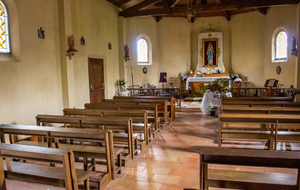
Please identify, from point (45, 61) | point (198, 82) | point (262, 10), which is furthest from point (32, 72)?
point (262, 10)

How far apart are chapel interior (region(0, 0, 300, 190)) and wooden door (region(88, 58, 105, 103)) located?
0.05 m

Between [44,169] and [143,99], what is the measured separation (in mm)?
5079

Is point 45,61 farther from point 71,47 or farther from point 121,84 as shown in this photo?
point 121,84

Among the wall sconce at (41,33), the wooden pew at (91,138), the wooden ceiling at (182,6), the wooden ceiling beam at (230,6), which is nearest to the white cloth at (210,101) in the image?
the wooden ceiling at (182,6)

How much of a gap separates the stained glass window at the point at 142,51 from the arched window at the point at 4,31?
27.9ft

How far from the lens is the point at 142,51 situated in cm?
1389

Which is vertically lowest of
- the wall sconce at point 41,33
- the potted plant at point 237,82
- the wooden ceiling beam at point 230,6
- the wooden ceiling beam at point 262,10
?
the potted plant at point 237,82

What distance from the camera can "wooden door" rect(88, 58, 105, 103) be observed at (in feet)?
30.8

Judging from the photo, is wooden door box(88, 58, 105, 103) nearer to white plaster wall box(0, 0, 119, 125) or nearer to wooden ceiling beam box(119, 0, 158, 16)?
white plaster wall box(0, 0, 119, 125)

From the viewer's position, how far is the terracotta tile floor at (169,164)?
133 inches

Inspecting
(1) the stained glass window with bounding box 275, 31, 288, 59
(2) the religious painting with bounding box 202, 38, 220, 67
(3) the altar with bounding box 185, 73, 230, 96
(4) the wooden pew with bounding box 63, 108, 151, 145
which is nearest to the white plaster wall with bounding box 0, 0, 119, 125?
(4) the wooden pew with bounding box 63, 108, 151, 145

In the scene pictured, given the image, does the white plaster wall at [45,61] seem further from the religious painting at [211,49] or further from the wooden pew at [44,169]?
the religious painting at [211,49]

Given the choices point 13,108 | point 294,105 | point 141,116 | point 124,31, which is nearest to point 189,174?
point 141,116

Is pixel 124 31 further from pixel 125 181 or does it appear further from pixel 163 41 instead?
pixel 125 181
